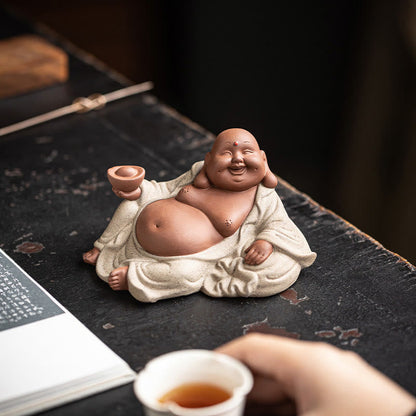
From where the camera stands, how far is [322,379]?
886mm

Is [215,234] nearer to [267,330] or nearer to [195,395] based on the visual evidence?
[267,330]

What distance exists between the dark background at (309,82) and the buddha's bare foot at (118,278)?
156 centimetres

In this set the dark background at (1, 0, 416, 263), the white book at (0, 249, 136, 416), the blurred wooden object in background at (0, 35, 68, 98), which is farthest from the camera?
the dark background at (1, 0, 416, 263)

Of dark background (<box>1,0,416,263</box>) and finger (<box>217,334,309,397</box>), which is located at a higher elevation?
finger (<box>217,334,309,397</box>)

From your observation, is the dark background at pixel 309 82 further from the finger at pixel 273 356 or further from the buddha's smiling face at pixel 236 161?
the finger at pixel 273 356

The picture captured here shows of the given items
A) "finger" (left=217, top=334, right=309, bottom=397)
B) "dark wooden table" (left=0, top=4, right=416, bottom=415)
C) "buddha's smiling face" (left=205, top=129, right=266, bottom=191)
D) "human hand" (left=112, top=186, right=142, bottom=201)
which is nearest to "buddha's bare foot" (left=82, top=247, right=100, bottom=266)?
"dark wooden table" (left=0, top=4, right=416, bottom=415)

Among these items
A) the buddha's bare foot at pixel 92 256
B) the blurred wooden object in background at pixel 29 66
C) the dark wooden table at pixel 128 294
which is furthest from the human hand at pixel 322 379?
the blurred wooden object in background at pixel 29 66

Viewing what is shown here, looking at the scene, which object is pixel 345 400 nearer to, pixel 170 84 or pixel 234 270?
pixel 234 270

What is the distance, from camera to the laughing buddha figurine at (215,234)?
1.25 metres

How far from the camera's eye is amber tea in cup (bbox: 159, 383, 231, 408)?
92 centimetres

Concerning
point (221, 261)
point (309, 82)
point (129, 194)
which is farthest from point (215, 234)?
point (309, 82)

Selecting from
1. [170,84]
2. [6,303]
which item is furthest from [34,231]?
[170,84]

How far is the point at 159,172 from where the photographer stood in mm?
1729

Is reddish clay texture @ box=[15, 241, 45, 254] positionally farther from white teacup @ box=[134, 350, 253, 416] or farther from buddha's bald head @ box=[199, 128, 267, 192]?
white teacup @ box=[134, 350, 253, 416]
